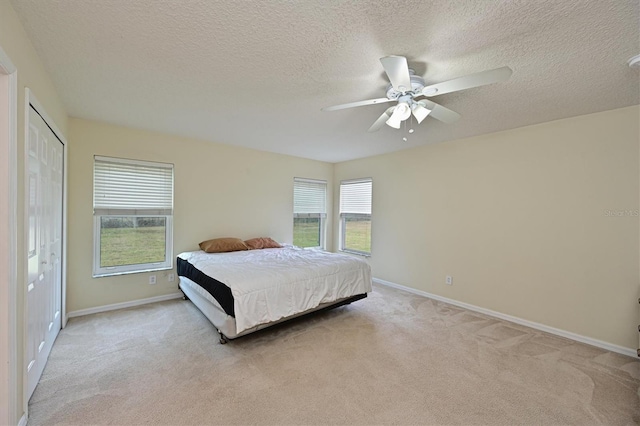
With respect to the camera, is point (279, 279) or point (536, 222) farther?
point (536, 222)

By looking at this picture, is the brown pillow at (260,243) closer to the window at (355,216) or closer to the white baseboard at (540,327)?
the window at (355,216)

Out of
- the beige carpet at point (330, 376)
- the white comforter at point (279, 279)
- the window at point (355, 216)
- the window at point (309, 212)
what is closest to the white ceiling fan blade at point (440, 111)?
the white comforter at point (279, 279)

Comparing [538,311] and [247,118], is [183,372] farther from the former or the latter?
[538,311]

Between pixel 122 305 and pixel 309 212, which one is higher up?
pixel 309 212

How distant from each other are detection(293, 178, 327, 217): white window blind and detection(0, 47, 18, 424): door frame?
3933 millimetres

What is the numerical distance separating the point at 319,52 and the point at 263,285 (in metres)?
2.02

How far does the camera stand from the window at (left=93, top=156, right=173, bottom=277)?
3385mm

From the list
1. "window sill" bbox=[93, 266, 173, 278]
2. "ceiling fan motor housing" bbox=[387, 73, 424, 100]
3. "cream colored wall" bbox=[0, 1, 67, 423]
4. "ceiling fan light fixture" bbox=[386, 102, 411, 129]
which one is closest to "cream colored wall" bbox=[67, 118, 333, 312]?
"window sill" bbox=[93, 266, 173, 278]

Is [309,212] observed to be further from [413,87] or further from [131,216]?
[413,87]

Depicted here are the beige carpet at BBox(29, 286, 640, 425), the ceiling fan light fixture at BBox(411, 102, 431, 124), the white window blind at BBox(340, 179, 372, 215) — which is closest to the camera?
the beige carpet at BBox(29, 286, 640, 425)

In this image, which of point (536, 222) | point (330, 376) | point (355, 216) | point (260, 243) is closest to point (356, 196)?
point (355, 216)

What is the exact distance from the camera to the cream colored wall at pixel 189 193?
10.6ft

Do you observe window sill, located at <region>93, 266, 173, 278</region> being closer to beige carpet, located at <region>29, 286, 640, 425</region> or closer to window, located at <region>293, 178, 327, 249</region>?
beige carpet, located at <region>29, 286, 640, 425</region>

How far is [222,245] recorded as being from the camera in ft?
13.0
